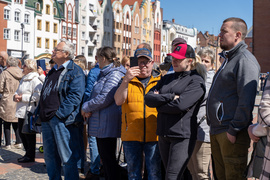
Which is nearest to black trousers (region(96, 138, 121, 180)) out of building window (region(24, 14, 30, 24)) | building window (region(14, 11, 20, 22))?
building window (region(14, 11, 20, 22))

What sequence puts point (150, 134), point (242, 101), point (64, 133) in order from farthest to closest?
point (64, 133)
point (150, 134)
point (242, 101)

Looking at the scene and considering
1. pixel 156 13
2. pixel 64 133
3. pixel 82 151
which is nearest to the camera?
pixel 64 133

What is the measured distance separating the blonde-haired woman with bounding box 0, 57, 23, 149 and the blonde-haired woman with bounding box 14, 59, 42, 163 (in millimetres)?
975

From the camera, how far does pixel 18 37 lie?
51344 mm

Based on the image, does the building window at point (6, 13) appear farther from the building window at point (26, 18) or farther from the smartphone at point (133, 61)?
the smartphone at point (133, 61)

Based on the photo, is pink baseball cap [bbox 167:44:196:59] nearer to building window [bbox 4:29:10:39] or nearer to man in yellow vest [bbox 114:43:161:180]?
man in yellow vest [bbox 114:43:161:180]

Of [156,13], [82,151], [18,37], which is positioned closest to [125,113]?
[82,151]

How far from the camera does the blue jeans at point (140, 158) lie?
4.72 meters

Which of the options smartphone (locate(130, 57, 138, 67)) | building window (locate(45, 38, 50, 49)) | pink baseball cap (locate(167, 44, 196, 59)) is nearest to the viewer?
pink baseball cap (locate(167, 44, 196, 59))

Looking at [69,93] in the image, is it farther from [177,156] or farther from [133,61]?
[177,156]

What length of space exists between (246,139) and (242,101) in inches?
15.6

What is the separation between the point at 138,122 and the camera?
187 inches

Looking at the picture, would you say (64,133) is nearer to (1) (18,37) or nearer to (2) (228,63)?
(2) (228,63)

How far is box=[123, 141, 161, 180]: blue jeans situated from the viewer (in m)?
4.72
